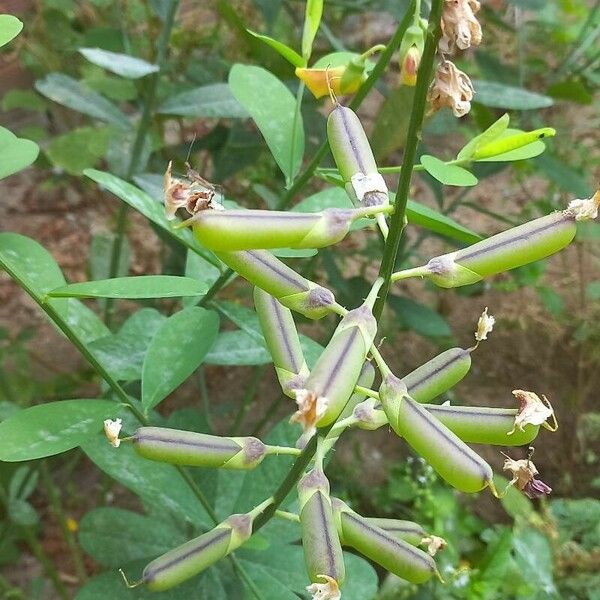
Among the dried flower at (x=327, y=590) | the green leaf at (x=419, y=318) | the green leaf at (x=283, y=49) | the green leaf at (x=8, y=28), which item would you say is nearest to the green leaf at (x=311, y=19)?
the green leaf at (x=283, y=49)

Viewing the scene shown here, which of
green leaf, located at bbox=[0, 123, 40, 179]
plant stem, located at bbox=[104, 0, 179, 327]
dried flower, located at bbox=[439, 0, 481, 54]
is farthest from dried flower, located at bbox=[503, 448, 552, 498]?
plant stem, located at bbox=[104, 0, 179, 327]

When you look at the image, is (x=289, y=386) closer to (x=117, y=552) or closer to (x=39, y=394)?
(x=117, y=552)

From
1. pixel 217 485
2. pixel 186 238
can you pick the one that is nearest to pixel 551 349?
Result: pixel 217 485

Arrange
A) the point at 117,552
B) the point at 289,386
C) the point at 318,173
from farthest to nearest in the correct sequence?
the point at 117,552, the point at 318,173, the point at 289,386

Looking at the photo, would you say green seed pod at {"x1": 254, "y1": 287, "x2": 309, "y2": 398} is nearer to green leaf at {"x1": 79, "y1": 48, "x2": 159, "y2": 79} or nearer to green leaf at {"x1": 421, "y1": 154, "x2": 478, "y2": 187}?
green leaf at {"x1": 421, "y1": 154, "x2": 478, "y2": 187}

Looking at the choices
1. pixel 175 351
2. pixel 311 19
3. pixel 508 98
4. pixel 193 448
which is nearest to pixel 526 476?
pixel 193 448

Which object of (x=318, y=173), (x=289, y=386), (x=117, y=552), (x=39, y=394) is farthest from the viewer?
(x=39, y=394)

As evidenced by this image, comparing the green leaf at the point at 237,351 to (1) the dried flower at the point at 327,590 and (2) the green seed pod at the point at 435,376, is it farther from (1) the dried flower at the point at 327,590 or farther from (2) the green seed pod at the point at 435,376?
(1) the dried flower at the point at 327,590
